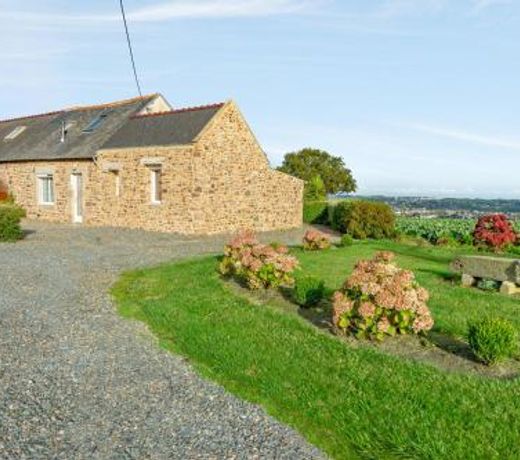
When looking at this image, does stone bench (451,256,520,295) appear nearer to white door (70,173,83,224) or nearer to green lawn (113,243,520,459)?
green lawn (113,243,520,459)

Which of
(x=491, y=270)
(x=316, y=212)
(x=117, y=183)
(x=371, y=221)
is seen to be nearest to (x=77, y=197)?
(x=117, y=183)

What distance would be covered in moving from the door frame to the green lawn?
18.8m

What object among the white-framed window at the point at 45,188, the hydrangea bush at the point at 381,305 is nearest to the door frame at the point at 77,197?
the white-framed window at the point at 45,188

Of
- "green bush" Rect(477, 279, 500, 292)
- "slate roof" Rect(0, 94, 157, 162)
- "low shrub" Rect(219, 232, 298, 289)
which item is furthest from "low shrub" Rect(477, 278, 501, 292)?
"slate roof" Rect(0, 94, 157, 162)

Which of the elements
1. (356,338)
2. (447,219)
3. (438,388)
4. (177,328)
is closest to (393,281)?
(356,338)

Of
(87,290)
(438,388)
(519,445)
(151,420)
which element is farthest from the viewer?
(87,290)

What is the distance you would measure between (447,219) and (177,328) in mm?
23656

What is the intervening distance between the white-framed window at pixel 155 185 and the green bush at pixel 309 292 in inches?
662

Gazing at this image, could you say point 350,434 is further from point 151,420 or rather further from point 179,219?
point 179,219

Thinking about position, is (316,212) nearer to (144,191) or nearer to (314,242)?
(144,191)

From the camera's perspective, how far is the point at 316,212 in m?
32.6

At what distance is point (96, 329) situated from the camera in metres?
9.02

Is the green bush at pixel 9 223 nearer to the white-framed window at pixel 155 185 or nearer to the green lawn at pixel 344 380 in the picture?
the white-framed window at pixel 155 185

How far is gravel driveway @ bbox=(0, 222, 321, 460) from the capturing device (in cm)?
507
